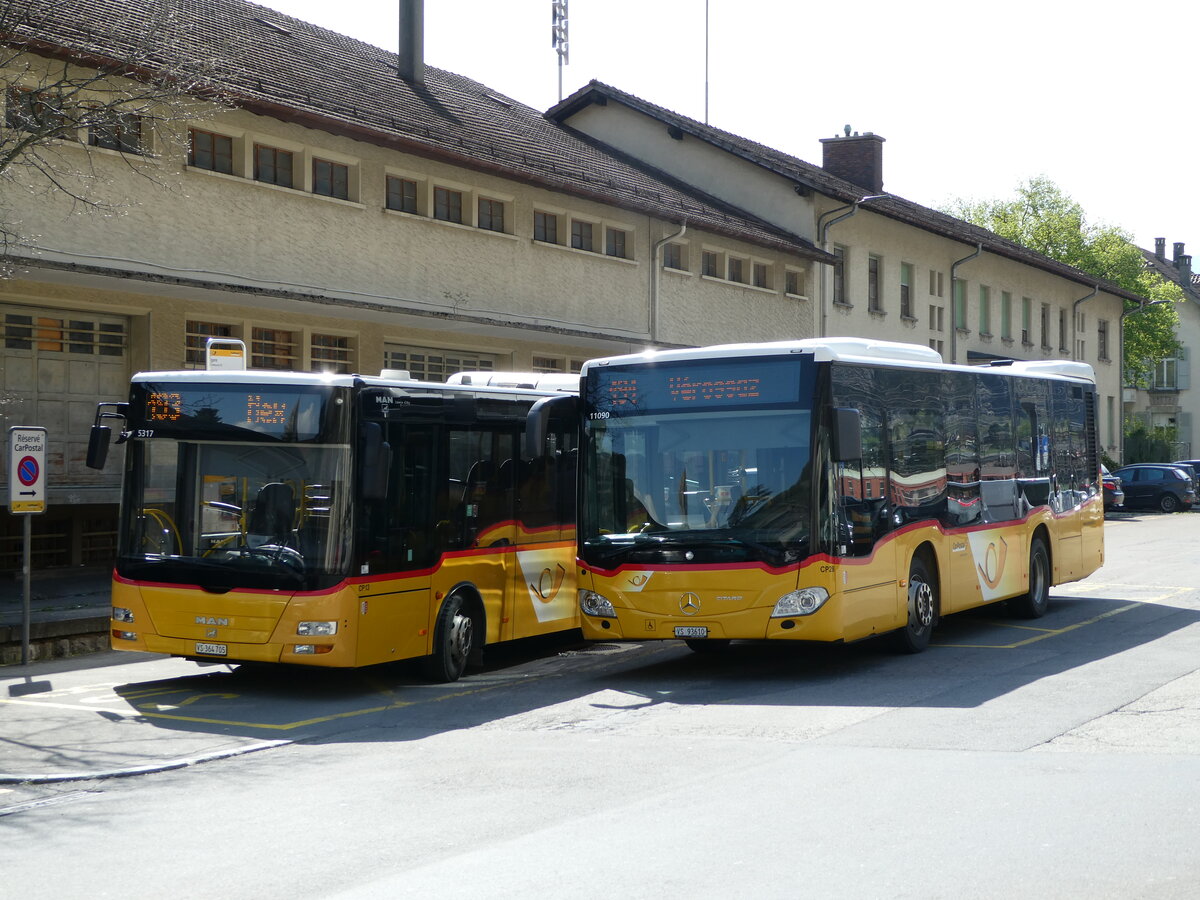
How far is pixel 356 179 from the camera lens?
22.6 meters

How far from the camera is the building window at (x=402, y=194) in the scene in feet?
76.9

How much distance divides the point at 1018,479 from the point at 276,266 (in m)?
10.6

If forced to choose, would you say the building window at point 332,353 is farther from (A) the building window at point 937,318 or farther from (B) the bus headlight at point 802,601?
(A) the building window at point 937,318

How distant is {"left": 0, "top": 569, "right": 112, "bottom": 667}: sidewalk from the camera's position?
14.8m

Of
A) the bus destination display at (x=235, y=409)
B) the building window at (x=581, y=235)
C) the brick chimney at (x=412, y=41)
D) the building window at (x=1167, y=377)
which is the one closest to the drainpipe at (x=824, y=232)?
the building window at (x=581, y=235)

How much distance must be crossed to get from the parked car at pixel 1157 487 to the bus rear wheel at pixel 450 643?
3933 cm

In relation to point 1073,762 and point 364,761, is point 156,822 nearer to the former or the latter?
point 364,761

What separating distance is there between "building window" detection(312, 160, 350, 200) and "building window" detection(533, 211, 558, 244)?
4825 mm

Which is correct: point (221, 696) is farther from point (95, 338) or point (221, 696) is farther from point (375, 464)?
point (95, 338)

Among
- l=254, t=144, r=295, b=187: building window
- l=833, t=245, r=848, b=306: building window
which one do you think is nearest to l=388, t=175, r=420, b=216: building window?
l=254, t=144, r=295, b=187: building window

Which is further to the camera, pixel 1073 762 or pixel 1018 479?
pixel 1018 479

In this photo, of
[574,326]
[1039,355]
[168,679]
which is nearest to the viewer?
[168,679]

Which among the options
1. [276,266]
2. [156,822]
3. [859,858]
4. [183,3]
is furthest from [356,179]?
[859,858]

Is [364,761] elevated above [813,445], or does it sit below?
below
